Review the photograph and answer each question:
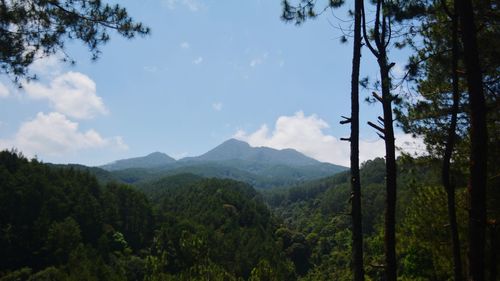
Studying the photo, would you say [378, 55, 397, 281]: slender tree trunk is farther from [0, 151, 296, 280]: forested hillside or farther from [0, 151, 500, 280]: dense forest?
[0, 151, 296, 280]: forested hillside

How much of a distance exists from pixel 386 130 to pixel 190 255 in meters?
62.0

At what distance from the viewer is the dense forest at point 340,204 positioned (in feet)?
26.6

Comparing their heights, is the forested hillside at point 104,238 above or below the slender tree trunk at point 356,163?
below

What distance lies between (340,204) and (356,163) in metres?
131

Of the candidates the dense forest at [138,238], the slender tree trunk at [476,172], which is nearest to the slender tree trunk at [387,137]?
the slender tree trunk at [476,172]

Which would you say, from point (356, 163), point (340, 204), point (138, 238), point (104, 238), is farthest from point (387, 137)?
point (340, 204)

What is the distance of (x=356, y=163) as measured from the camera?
8.19 m

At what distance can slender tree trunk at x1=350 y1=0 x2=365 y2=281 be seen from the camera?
7879mm

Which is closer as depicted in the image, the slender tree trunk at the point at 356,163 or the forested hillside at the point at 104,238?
the slender tree trunk at the point at 356,163

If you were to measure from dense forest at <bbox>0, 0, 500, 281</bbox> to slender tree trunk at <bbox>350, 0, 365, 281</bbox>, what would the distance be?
0.02 metres

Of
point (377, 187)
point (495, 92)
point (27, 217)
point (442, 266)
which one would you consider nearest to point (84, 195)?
point (27, 217)

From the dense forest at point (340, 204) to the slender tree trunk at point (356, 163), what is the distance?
0.02m

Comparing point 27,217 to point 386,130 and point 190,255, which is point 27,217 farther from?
point 386,130

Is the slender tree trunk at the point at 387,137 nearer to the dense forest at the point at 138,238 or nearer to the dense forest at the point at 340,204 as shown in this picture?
the dense forest at the point at 340,204
